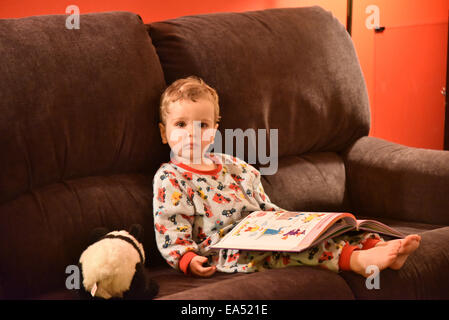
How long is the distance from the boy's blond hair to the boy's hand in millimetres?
405

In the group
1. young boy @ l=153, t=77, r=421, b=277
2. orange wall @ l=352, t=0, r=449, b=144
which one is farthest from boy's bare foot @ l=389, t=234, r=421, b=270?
orange wall @ l=352, t=0, r=449, b=144

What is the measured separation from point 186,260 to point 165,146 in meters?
0.38

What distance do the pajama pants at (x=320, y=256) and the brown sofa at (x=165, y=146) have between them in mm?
40

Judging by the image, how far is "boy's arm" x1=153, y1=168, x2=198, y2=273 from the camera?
4.51 ft

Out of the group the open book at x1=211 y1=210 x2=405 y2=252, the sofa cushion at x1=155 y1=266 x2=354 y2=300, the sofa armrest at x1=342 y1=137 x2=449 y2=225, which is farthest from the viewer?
the sofa armrest at x1=342 y1=137 x2=449 y2=225

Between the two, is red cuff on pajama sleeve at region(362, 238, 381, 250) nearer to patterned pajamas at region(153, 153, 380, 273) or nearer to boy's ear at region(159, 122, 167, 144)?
patterned pajamas at region(153, 153, 380, 273)

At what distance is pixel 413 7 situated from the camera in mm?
3641

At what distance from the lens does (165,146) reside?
160 centimetres

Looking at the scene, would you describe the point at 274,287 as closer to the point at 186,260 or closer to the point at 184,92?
the point at 186,260

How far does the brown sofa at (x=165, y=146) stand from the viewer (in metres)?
1.29

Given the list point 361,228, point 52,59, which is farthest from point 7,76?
point 361,228

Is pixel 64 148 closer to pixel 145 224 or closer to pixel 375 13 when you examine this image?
pixel 145 224

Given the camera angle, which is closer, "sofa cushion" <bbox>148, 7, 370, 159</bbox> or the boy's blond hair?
the boy's blond hair
